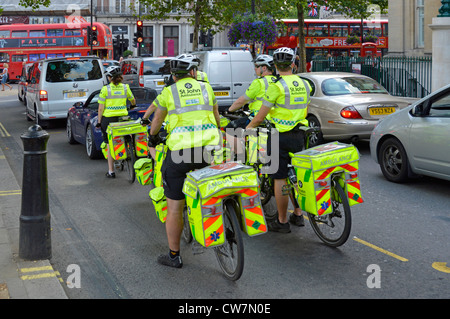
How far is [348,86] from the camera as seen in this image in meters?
12.4

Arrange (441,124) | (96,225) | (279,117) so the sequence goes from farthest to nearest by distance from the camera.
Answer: (441,124), (96,225), (279,117)

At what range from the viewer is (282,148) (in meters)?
6.26

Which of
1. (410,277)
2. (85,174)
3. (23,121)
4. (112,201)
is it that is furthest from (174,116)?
(23,121)

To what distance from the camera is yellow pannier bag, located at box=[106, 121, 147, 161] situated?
30.5 ft

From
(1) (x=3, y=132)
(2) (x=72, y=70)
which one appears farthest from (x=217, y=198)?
(1) (x=3, y=132)

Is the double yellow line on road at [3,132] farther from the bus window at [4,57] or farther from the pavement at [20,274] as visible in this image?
the bus window at [4,57]

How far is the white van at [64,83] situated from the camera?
651 inches

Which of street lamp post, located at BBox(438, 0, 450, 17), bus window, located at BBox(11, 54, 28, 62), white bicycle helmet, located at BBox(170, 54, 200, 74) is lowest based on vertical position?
white bicycle helmet, located at BBox(170, 54, 200, 74)

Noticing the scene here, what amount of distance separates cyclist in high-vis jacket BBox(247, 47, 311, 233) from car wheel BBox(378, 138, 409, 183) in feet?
10.0

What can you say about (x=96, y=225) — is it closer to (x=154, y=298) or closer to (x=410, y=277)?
(x=154, y=298)

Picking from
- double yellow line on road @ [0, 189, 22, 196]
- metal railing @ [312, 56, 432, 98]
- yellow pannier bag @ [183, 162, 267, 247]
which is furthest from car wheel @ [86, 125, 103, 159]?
metal railing @ [312, 56, 432, 98]

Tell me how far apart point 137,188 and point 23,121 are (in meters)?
12.3

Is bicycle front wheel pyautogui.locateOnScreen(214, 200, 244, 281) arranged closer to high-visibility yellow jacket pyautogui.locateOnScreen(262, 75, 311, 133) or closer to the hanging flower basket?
high-visibility yellow jacket pyautogui.locateOnScreen(262, 75, 311, 133)

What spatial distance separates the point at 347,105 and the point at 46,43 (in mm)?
40585
